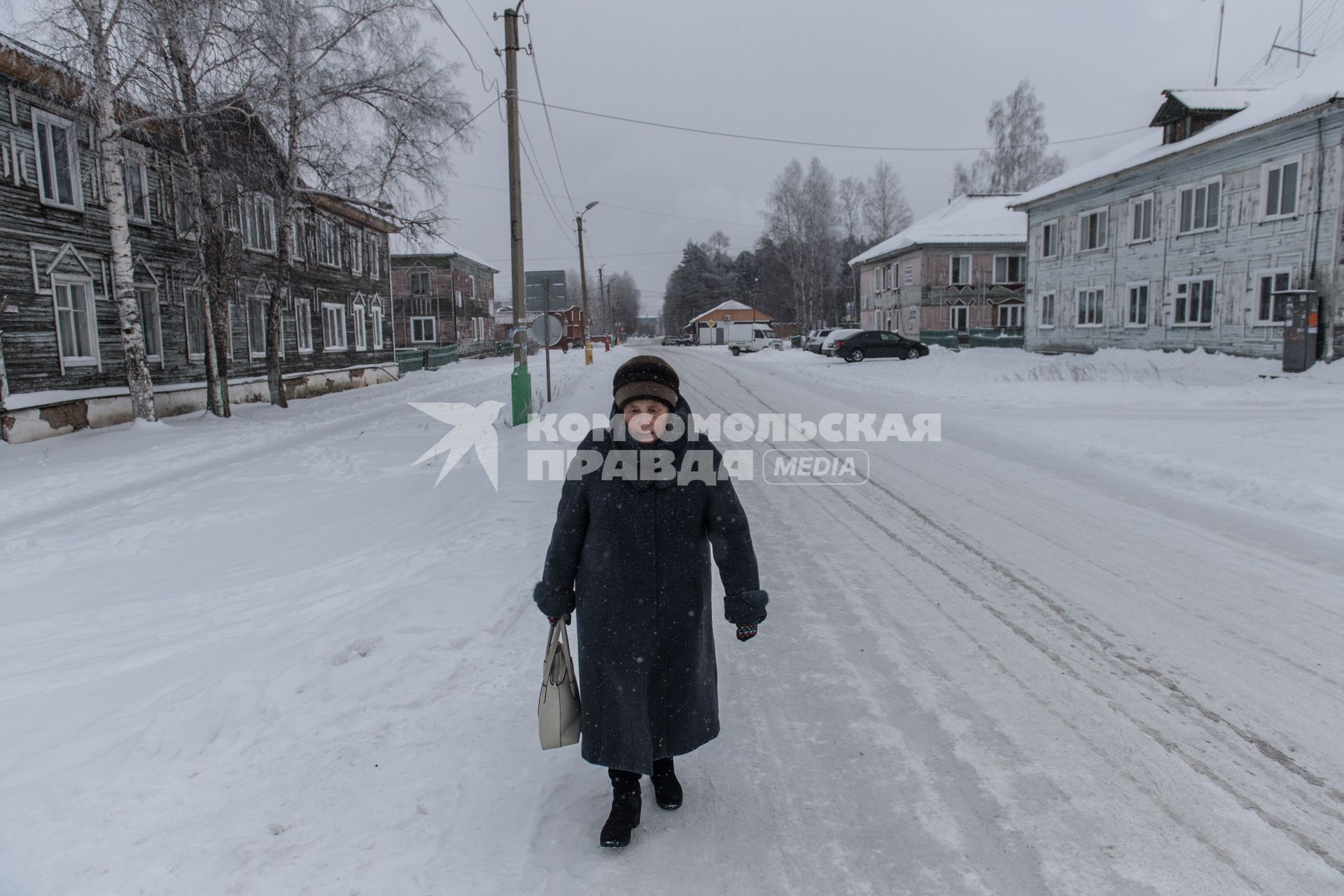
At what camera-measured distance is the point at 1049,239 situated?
30.7 meters

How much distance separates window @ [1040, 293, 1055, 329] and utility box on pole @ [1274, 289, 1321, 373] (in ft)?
39.9

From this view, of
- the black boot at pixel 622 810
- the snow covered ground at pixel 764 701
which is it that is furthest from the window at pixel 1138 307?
the black boot at pixel 622 810

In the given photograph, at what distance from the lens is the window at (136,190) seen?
17406 mm

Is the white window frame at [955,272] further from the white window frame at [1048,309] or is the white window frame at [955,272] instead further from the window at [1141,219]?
the window at [1141,219]

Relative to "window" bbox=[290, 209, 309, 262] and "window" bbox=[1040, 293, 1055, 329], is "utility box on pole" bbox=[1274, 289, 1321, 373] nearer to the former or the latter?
"window" bbox=[1040, 293, 1055, 329]

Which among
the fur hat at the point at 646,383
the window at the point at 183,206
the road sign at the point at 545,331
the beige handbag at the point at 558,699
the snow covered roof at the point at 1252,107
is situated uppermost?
the snow covered roof at the point at 1252,107

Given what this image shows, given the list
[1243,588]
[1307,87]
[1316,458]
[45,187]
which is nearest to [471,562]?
[1243,588]

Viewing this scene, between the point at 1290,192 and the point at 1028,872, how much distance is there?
23324 mm

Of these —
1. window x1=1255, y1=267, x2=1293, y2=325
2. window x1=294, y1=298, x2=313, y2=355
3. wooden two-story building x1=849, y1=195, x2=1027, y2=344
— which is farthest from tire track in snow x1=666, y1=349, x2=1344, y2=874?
wooden two-story building x1=849, y1=195, x2=1027, y2=344

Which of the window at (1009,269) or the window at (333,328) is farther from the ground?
the window at (1009,269)

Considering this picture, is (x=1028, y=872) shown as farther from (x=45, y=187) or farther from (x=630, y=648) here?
(x=45, y=187)

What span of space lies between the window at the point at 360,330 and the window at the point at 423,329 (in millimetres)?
20707

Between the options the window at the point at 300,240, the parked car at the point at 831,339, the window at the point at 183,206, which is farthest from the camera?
the parked car at the point at 831,339

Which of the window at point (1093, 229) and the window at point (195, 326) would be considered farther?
the window at point (1093, 229)
